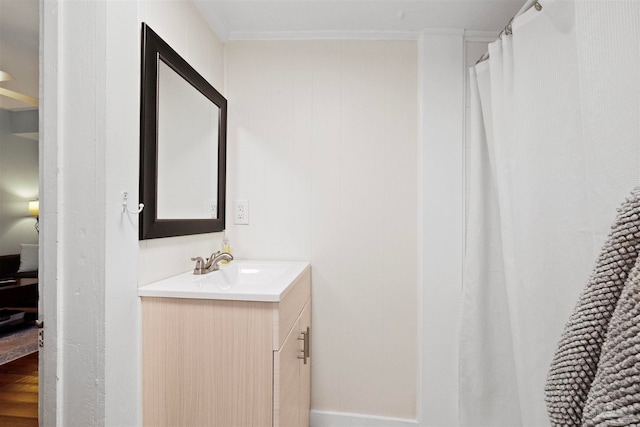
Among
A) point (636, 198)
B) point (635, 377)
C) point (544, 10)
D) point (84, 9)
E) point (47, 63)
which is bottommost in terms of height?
point (635, 377)

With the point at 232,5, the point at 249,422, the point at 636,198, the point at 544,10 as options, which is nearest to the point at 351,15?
the point at 232,5

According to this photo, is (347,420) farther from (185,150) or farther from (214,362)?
(185,150)

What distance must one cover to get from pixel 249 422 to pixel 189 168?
41.5 inches

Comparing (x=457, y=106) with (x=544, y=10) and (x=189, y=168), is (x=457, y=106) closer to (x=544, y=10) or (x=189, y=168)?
(x=544, y=10)

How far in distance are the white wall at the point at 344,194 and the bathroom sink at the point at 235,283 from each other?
20cm

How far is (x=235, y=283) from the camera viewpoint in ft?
5.60

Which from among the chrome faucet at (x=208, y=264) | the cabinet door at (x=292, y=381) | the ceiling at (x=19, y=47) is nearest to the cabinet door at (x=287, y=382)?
the cabinet door at (x=292, y=381)

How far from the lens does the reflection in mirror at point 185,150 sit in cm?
137

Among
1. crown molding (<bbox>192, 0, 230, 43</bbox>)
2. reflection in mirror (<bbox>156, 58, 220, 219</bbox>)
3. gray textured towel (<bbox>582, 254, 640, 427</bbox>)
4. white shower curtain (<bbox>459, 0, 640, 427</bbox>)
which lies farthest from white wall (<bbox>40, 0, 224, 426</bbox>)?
white shower curtain (<bbox>459, 0, 640, 427</bbox>)

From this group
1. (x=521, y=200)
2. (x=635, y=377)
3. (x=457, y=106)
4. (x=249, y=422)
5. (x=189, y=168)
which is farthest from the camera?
(x=457, y=106)

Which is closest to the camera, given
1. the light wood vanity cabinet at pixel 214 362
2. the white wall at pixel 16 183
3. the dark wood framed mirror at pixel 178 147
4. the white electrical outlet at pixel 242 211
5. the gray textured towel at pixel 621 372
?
the gray textured towel at pixel 621 372

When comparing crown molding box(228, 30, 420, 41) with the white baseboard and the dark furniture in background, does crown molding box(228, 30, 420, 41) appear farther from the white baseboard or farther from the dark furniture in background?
the white baseboard

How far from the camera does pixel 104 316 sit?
3.28 ft

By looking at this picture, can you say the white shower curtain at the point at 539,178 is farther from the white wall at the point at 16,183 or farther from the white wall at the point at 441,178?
the white wall at the point at 16,183
